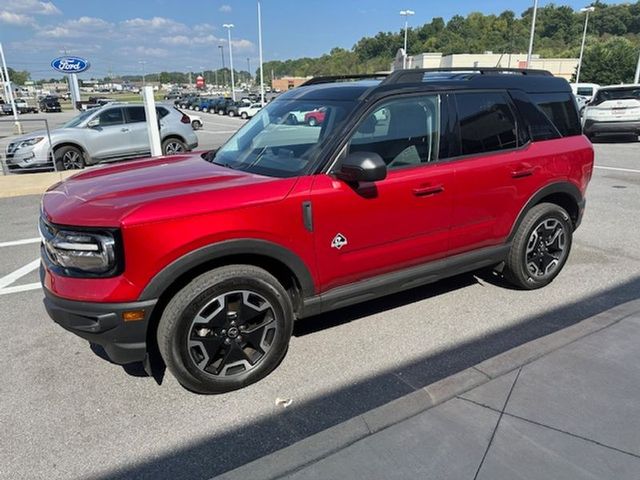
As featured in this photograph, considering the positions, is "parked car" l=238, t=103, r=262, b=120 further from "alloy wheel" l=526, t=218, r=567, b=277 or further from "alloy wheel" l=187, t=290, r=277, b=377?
"alloy wheel" l=187, t=290, r=277, b=377

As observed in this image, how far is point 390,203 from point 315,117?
32.9 inches

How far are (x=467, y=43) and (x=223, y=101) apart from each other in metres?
88.8

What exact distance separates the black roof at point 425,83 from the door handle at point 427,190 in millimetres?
708

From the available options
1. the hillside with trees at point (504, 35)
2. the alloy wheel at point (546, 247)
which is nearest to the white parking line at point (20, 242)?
the alloy wheel at point (546, 247)

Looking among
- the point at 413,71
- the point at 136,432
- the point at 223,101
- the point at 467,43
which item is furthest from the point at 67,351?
the point at 467,43

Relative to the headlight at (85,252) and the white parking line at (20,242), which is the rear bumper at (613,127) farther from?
the headlight at (85,252)

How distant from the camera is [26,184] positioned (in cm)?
937

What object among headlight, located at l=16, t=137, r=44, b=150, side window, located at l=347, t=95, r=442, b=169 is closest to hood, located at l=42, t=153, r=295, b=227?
side window, located at l=347, t=95, r=442, b=169

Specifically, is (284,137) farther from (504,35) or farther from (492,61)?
(504,35)

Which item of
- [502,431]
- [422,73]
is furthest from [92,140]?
[502,431]

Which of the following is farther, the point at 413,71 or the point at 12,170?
the point at 12,170

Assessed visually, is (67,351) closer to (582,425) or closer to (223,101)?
(582,425)

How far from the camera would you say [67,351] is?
345cm

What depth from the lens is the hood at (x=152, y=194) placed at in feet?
8.32
